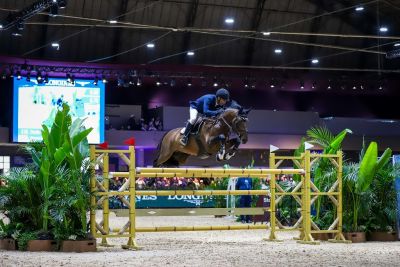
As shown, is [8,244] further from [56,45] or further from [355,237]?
[56,45]

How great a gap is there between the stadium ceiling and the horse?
12834 millimetres

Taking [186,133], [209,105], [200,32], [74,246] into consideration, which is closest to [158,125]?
[200,32]

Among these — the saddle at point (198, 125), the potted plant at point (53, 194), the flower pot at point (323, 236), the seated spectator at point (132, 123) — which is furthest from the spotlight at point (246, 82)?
the potted plant at point (53, 194)

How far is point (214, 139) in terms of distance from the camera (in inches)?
488

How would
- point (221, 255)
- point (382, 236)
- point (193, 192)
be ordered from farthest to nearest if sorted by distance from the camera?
point (382, 236) → point (193, 192) → point (221, 255)

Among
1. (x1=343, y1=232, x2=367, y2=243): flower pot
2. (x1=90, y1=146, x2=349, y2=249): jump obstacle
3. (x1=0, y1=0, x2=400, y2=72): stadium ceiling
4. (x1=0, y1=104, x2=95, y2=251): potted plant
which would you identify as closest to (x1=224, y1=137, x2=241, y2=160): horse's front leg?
(x1=90, y1=146, x2=349, y2=249): jump obstacle

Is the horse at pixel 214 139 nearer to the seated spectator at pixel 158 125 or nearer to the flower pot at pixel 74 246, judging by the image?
the flower pot at pixel 74 246

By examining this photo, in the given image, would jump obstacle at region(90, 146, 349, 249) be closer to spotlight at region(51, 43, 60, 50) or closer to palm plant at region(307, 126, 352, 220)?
palm plant at region(307, 126, 352, 220)

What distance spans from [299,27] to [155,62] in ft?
21.0

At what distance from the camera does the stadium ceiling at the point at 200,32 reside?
27.3 m

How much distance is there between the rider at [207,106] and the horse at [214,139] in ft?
0.37

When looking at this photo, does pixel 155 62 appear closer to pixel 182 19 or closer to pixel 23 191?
pixel 182 19

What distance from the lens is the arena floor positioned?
26.3ft

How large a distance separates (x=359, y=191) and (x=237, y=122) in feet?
7.69
